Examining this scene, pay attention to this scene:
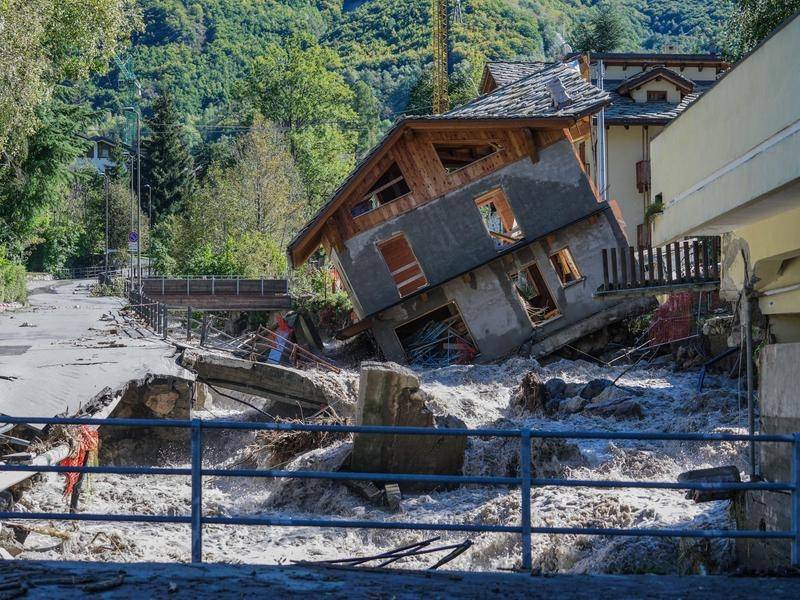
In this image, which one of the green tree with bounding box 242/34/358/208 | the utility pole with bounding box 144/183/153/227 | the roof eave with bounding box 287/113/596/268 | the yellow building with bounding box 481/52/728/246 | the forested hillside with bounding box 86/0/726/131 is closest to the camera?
the roof eave with bounding box 287/113/596/268

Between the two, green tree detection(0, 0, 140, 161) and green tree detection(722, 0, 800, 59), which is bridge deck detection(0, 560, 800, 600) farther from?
green tree detection(0, 0, 140, 161)

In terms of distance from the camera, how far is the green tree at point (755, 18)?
78.5ft

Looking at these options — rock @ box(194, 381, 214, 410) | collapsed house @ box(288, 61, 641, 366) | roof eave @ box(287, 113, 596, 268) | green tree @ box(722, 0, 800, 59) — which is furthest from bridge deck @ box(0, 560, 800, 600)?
roof eave @ box(287, 113, 596, 268)

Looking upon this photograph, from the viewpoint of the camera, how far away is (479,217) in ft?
103

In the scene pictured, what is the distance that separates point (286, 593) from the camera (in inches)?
245

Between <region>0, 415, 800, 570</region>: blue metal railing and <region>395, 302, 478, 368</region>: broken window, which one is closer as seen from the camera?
<region>0, 415, 800, 570</region>: blue metal railing

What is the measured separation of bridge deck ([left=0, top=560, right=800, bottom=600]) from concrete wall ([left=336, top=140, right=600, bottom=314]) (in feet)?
81.3

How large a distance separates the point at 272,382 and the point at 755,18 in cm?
1371

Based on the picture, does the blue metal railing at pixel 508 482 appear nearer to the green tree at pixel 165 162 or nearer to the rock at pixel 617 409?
the rock at pixel 617 409

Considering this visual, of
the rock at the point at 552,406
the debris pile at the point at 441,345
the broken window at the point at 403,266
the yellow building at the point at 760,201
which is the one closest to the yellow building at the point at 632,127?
the broken window at the point at 403,266

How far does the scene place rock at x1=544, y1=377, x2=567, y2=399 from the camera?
889 inches

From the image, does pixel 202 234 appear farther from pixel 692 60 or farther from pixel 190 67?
pixel 190 67

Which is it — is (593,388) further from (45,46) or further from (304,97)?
(304,97)

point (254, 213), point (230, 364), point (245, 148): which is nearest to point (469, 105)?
point (230, 364)
